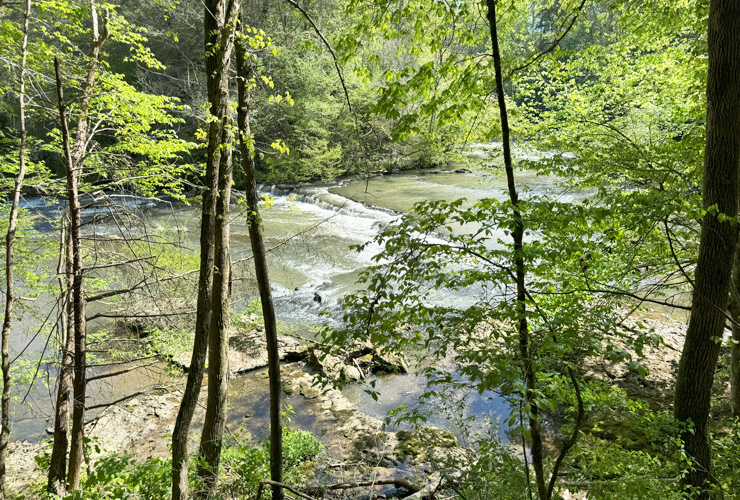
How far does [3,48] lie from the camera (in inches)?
202

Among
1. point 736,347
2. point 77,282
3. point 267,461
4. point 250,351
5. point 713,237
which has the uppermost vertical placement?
point 713,237

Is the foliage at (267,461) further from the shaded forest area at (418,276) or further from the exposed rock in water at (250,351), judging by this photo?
the exposed rock in water at (250,351)

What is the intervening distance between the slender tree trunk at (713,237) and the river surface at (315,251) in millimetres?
1801

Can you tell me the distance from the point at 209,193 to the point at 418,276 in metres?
2.35

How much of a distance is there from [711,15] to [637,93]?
442 cm

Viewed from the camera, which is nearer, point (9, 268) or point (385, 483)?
point (9, 268)

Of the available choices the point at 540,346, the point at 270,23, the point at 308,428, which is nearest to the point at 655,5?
the point at 540,346

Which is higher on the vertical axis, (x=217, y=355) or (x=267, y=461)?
(x=217, y=355)

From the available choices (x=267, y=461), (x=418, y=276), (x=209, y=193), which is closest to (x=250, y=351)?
(x=267, y=461)

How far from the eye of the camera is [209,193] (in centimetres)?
404

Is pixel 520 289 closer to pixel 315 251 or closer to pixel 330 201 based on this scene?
pixel 315 251

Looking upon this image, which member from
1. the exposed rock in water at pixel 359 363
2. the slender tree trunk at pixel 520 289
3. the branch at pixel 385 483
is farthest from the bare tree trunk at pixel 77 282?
the exposed rock in water at pixel 359 363

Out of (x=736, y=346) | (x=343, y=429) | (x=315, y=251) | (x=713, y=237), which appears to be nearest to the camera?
(x=713, y=237)

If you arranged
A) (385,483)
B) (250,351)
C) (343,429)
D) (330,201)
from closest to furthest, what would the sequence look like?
1. (385,483)
2. (343,429)
3. (250,351)
4. (330,201)
